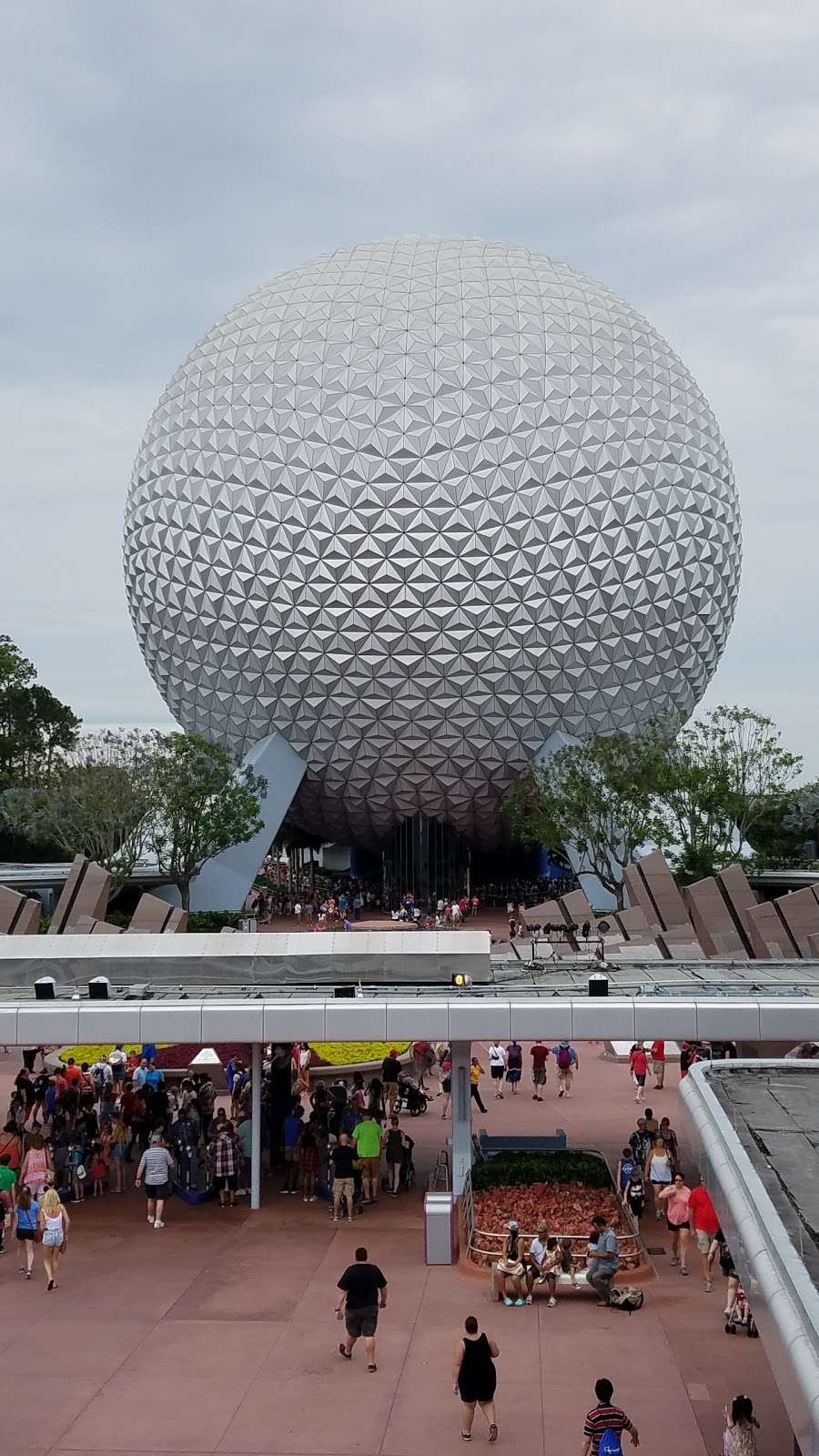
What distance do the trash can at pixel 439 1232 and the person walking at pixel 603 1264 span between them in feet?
5.89

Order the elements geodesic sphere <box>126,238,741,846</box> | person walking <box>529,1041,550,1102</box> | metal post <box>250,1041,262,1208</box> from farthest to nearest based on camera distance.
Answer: geodesic sphere <box>126,238,741,846</box>
person walking <box>529,1041,550,1102</box>
metal post <box>250,1041,262,1208</box>

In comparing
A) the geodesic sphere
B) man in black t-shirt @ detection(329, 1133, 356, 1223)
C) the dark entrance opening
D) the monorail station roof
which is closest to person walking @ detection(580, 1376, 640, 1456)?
the monorail station roof

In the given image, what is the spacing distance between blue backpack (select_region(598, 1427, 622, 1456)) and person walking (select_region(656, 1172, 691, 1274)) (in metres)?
5.71

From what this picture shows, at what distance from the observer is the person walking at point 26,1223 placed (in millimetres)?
15172

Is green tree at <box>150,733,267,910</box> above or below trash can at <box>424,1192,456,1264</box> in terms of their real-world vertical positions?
above

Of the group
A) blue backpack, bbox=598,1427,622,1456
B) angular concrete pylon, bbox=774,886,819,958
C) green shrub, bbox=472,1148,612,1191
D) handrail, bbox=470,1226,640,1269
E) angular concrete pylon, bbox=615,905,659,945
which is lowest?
handrail, bbox=470,1226,640,1269

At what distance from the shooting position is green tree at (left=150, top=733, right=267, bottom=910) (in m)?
46.9

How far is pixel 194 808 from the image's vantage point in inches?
1844

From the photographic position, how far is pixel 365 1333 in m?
12.2

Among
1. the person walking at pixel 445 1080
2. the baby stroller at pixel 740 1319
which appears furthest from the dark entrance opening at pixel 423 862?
the baby stroller at pixel 740 1319

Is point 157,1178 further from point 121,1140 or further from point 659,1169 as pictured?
point 659,1169

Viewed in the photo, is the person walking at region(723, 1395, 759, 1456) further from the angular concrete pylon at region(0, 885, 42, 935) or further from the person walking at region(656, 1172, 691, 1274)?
the angular concrete pylon at region(0, 885, 42, 935)

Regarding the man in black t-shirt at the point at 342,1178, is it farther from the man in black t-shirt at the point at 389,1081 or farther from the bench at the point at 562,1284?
the man in black t-shirt at the point at 389,1081

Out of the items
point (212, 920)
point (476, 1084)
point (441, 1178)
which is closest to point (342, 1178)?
point (441, 1178)
